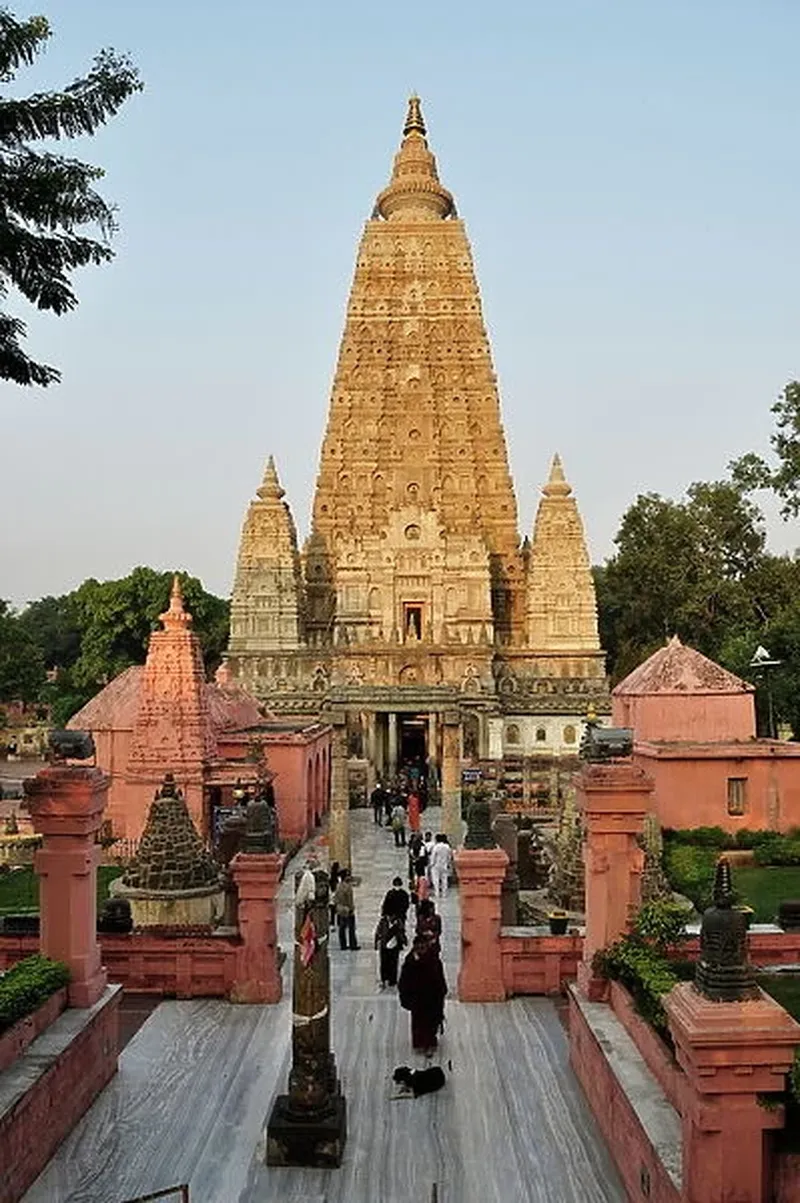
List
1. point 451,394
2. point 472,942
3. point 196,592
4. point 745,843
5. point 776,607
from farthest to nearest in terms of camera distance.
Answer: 1. point 196,592
2. point 451,394
3. point 776,607
4. point 745,843
5. point 472,942

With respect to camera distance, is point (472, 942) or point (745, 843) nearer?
point (472, 942)

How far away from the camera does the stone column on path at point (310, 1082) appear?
29.5 feet

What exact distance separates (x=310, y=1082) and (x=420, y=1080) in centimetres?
165

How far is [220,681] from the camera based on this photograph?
36969 mm

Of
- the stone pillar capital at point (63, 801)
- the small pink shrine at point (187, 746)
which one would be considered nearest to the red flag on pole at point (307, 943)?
the stone pillar capital at point (63, 801)

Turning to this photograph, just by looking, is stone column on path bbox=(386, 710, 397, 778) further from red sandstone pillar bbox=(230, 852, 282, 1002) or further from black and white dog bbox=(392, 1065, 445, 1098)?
black and white dog bbox=(392, 1065, 445, 1098)

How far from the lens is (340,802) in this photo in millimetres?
25719

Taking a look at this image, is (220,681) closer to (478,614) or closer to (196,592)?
(478,614)

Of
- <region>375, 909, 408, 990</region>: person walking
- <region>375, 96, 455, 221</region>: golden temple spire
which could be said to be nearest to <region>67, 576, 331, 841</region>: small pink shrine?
<region>375, 909, 408, 990</region>: person walking

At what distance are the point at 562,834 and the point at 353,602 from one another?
36.2 metres

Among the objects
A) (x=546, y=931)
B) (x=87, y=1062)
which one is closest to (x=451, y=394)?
(x=546, y=931)

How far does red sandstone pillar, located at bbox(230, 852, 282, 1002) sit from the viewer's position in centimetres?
1320

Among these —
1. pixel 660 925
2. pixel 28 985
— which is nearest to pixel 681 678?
pixel 660 925

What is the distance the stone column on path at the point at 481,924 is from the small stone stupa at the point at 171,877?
3961 millimetres
